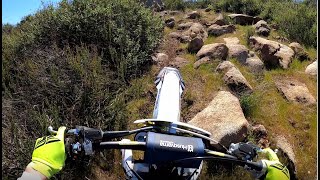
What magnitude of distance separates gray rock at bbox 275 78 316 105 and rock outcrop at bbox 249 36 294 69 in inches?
23.4

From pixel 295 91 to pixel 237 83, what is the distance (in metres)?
1.03

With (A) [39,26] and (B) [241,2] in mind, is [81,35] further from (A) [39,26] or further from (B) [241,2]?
(B) [241,2]

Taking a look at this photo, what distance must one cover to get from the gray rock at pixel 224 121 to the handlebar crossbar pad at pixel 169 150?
2610 mm

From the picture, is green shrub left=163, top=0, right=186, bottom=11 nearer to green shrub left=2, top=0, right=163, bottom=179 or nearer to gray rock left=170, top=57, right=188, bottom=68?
green shrub left=2, top=0, right=163, bottom=179

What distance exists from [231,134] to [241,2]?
Answer: 8.55m

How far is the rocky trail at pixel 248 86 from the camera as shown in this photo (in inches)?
183

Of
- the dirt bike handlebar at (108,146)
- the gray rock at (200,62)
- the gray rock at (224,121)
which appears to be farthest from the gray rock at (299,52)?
the dirt bike handlebar at (108,146)

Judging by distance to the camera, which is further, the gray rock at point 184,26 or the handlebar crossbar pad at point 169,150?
the gray rock at point 184,26

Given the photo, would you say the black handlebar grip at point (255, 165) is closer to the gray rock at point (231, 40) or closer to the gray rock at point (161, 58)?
the gray rock at point (161, 58)

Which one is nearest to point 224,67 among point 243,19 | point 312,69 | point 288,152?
point 312,69

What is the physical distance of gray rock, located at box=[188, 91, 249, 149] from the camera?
4.37 meters

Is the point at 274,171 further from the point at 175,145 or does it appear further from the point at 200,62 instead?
the point at 200,62

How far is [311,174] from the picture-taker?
14.9 feet

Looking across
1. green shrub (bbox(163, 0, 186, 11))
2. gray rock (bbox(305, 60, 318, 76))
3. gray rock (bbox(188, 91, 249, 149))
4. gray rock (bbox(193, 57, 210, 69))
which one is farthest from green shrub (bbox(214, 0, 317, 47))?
gray rock (bbox(188, 91, 249, 149))
